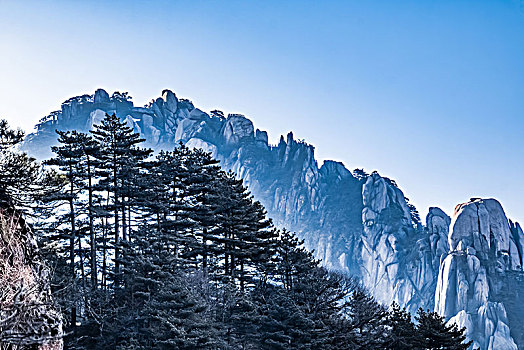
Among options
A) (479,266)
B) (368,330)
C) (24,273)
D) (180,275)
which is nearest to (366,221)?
(479,266)

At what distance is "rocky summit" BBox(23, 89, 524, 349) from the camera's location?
80625mm

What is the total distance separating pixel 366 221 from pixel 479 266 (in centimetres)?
6153

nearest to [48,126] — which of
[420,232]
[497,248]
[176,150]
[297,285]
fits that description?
[420,232]

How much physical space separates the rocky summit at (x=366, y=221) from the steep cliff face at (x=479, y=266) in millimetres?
163

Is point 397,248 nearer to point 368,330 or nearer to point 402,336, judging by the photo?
point 368,330

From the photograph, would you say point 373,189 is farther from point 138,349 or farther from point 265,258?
point 138,349

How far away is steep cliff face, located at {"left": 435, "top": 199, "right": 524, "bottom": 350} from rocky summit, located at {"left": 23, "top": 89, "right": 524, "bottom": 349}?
6.4 inches

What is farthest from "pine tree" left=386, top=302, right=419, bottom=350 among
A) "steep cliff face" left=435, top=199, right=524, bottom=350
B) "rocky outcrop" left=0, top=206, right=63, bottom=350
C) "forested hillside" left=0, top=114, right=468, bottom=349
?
"steep cliff face" left=435, top=199, right=524, bottom=350

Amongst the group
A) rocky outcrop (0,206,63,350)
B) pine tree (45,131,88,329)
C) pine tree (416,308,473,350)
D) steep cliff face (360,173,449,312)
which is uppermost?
steep cliff face (360,173,449,312)

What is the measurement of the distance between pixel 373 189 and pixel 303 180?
89.4ft

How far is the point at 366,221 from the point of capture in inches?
5610

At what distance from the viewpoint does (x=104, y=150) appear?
27.4 metres

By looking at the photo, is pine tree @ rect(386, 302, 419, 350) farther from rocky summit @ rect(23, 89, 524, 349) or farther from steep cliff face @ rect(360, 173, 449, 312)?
steep cliff face @ rect(360, 173, 449, 312)

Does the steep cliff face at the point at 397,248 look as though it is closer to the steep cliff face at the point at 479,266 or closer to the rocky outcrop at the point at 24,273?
the steep cliff face at the point at 479,266
